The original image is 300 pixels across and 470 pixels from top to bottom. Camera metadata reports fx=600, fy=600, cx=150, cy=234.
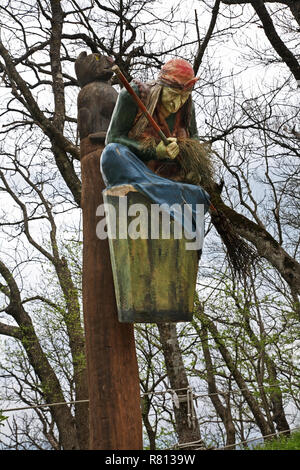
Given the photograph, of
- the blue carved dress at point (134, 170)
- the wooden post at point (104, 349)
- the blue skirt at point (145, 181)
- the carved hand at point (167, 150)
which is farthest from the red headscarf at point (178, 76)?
the wooden post at point (104, 349)

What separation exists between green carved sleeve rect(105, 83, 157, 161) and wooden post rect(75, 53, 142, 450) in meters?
0.32

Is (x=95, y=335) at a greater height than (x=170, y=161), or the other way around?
(x=170, y=161)

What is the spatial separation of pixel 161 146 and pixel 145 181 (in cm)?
26

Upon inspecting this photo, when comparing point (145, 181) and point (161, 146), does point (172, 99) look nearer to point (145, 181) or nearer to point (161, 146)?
point (161, 146)

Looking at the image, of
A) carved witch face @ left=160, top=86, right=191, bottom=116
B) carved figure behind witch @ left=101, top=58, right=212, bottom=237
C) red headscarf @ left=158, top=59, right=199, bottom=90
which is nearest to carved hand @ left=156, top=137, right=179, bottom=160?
carved figure behind witch @ left=101, top=58, right=212, bottom=237

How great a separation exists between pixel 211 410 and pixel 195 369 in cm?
259

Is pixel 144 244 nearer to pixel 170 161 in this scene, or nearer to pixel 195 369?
pixel 170 161

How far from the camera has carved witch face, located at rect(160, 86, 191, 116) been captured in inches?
129

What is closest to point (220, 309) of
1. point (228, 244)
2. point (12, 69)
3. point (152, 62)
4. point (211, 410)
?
point (211, 410)

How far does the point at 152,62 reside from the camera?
25.5 ft

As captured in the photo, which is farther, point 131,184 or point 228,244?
point 228,244

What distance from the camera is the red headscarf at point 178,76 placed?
10.7ft
